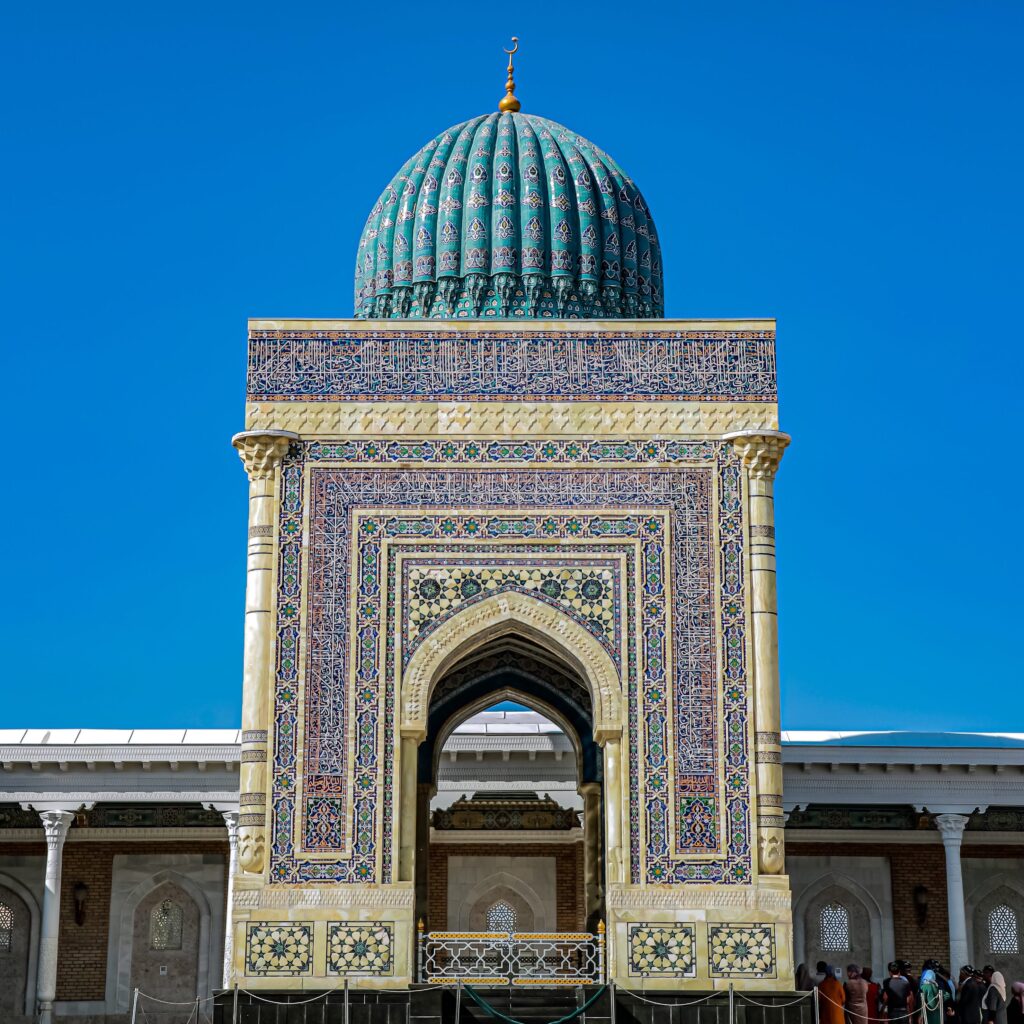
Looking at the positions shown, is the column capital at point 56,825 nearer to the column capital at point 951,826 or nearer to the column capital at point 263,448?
the column capital at point 263,448

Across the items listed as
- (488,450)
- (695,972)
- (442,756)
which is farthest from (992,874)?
(488,450)

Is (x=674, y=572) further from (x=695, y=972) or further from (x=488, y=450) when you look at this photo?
(x=695, y=972)

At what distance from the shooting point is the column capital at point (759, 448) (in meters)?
13.6

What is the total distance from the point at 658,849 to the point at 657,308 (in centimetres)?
524

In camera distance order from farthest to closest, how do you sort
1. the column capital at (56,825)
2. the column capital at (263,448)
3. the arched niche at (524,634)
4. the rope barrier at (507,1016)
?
1. the column capital at (56,825)
2. the column capital at (263,448)
3. the arched niche at (524,634)
4. the rope barrier at (507,1016)

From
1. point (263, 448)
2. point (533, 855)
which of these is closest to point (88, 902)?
point (533, 855)

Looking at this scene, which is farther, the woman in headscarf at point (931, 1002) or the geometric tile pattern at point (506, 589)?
the woman in headscarf at point (931, 1002)

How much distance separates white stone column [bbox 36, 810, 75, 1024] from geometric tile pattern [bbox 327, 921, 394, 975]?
17.8 ft

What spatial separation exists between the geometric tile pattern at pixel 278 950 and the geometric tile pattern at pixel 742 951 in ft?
9.68

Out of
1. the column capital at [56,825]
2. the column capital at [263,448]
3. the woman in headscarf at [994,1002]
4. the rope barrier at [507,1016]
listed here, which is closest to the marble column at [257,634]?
the column capital at [263,448]

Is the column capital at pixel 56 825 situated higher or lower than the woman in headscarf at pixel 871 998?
higher

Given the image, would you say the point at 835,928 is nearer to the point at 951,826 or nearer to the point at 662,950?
the point at 951,826

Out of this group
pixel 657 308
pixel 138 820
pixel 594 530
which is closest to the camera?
pixel 594 530

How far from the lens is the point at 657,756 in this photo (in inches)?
517
